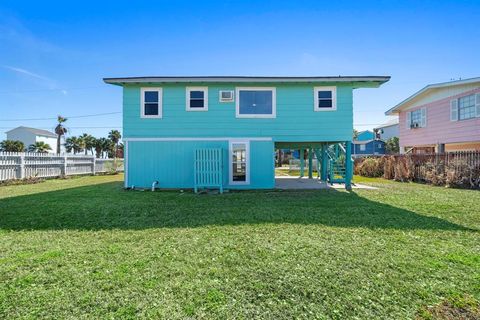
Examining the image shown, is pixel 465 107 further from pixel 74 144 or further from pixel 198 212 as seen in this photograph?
pixel 74 144

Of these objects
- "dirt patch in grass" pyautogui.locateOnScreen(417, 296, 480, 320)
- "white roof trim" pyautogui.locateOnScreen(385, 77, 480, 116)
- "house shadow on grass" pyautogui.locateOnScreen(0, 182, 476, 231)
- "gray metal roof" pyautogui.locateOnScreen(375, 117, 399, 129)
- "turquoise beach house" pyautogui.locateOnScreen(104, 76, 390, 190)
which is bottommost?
"dirt patch in grass" pyautogui.locateOnScreen(417, 296, 480, 320)

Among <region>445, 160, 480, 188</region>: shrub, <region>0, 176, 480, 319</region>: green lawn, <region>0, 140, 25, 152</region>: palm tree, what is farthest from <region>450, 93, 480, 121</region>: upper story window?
<region>0, 140, 25, 152</region>: palm tree

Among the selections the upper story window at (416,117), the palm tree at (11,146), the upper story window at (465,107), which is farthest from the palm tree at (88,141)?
the upper story window at (465,107)

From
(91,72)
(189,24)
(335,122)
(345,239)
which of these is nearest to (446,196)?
(335,122)

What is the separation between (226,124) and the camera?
10469 millimetres

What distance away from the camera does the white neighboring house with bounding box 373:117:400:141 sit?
40281 mm

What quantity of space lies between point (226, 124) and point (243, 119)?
739mm

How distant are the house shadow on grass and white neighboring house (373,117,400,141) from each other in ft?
126

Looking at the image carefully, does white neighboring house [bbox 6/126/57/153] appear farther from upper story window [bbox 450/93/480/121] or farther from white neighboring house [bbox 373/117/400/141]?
white neighboring house [bbox 373/117/400/141]

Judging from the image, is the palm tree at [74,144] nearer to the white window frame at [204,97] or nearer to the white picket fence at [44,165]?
the white picket fence at [44,165]

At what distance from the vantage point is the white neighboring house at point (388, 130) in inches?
1586

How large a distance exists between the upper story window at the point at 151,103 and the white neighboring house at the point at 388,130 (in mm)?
40401

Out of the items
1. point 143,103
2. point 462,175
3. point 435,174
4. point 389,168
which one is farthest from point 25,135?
point 462,175

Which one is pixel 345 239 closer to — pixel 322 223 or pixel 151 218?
pixel 322 223
